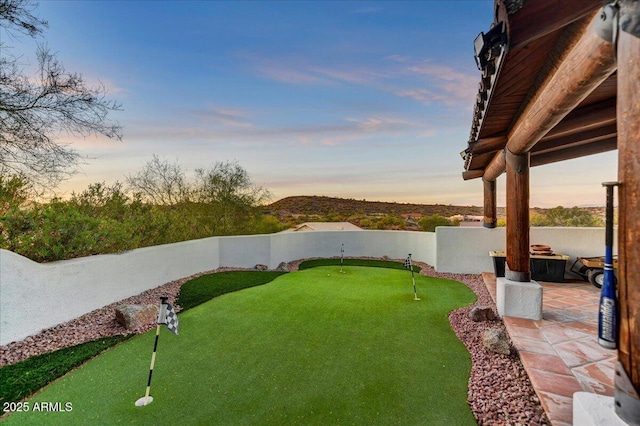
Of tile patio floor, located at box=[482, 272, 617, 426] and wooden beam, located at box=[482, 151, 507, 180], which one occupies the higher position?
wooden beam, located at box=[482, 151, 507, 180]

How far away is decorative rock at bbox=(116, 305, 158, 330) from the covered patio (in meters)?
5.39

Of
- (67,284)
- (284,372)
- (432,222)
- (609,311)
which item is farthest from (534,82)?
(432,222)

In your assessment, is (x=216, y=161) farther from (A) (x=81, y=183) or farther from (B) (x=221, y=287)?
(B) (x=221, y=287)

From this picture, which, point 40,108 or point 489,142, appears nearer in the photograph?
point 489,142

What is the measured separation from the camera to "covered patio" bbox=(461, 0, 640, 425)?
143cm

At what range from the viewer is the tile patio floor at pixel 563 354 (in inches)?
101

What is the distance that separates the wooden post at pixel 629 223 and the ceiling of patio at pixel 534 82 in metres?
0.54

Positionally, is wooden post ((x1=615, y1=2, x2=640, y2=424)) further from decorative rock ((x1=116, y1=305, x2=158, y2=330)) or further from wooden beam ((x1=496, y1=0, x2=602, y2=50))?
decorative rock ((x1=116, y1=305, x2=158, y2=330))

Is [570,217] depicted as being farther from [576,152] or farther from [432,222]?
[576,152]

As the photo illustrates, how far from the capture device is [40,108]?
615cm

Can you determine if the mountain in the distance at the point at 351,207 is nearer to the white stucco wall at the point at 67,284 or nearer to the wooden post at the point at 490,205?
the wooden post at the point at 490,205

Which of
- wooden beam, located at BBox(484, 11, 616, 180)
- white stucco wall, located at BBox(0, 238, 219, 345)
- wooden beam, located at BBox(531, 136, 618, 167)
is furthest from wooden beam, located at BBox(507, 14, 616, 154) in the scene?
white stucco wall, located at BBox(0, 238, 219, 345)

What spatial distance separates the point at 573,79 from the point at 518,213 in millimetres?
2791

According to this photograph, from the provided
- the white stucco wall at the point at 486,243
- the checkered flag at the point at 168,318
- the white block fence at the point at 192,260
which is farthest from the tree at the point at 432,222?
the checkered flag at the point at 168,318
